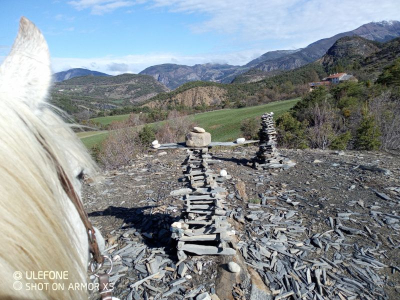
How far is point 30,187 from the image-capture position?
67 cm

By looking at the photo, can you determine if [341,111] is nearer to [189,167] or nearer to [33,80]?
[189,167]

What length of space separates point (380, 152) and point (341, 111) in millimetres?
7630

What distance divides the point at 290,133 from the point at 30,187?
540 inches

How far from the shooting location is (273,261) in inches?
153

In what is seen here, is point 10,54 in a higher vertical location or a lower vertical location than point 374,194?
higher

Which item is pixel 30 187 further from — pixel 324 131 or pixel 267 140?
pixel 324 131

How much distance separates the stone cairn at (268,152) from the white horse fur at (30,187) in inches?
296

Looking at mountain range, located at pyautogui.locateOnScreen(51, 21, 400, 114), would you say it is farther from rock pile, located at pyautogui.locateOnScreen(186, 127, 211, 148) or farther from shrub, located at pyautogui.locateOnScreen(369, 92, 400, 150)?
rock pile, located at pyautogui.locateOnScreen(186, 127, 211, 148)

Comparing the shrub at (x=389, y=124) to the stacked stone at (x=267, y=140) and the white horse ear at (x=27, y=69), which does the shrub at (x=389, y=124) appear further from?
the white horse ear at (x=27, y=69)

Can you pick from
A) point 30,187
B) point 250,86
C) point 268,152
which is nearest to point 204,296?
point 30,187

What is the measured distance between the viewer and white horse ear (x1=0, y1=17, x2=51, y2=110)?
0.82 meters

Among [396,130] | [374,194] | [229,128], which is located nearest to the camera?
[374,194]

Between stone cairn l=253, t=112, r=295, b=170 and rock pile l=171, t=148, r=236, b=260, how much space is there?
12.0ft

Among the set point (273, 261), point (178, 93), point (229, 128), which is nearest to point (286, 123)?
point (273, 261)
